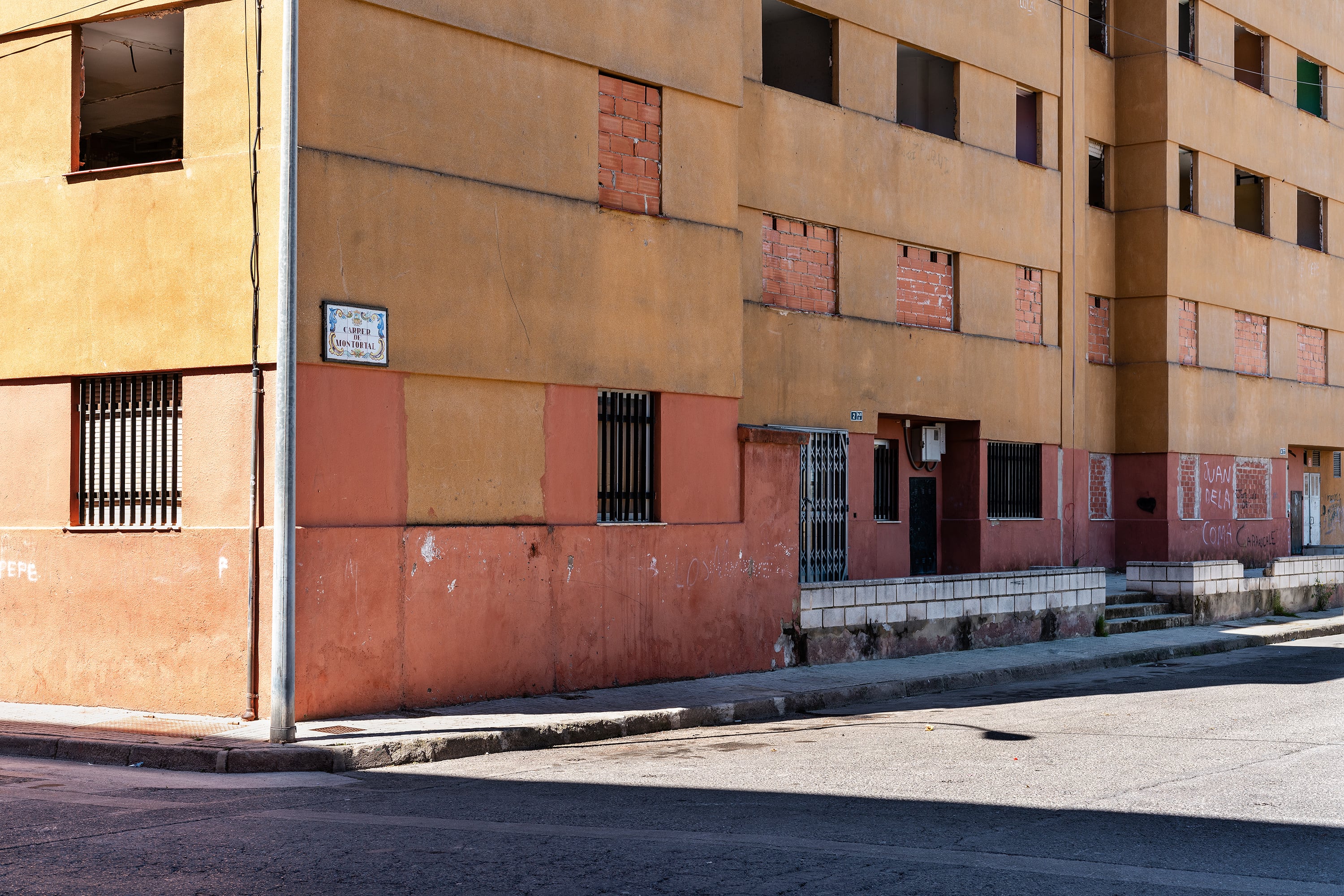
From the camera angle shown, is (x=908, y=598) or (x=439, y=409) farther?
(x=908, y=598)

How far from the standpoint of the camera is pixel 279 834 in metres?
7.18

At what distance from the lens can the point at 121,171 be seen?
11.9 m

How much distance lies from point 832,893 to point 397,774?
448cm

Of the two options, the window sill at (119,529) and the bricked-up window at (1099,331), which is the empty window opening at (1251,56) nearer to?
the bricked-up window at (1099,331)

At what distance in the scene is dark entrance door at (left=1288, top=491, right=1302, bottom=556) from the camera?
31.7 meters

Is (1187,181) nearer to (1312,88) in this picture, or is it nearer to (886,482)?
(1312,88)

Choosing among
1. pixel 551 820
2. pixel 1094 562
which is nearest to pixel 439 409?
pixel 551 820

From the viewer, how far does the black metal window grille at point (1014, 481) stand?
2266cm

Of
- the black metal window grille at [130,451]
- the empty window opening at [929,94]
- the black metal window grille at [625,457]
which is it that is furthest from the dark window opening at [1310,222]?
the black metal window grille at [130,451]

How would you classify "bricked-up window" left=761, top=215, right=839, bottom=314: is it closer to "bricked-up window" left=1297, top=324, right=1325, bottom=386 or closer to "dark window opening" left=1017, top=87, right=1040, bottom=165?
"dark window opening" left=1017, top=87, right=1040, bottom=165

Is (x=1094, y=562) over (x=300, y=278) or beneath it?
beneath

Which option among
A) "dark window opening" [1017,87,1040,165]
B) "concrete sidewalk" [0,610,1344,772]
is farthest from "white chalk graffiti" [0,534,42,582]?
"dark window opening" [1017,87,1040,165]

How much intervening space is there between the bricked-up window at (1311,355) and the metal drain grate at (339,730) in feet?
85.1

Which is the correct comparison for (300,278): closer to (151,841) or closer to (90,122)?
(151,841)
